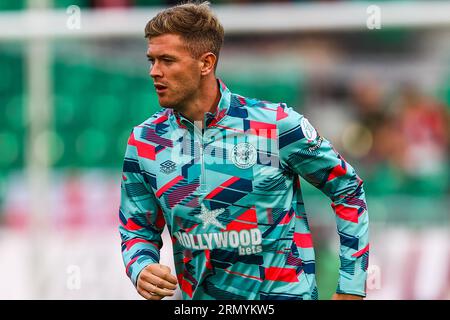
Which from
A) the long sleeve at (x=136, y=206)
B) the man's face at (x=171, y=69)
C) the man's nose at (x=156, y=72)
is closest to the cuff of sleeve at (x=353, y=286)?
the long sleeve at (x=136, y=206)

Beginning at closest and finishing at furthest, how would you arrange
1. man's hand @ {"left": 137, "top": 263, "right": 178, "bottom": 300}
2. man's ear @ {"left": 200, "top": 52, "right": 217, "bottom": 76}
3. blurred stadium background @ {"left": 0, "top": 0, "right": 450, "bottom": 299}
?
man's hand @ {"left": 137, "top": 263, "right": 178, "bottom": 300}
man's ear @ {"left": 200, "top": 52, "right": 217, "bottom": 76}
blurred stadium background @ {"left": 0, "top": 0, "right": 450, "bottom": 299}

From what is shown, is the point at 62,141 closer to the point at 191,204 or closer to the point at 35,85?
the point at 35,85

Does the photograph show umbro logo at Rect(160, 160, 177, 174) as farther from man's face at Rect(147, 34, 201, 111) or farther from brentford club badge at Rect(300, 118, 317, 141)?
brentford club badge at Rect(300, 118, 317, 141)

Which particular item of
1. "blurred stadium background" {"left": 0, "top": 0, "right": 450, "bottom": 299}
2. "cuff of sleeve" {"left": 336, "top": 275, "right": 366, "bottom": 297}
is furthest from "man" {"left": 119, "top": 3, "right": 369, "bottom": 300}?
"blurred stadium background" {"left": 0, "top": 0, "right": 450, "bottom": 299}

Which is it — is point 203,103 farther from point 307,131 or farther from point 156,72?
point 307,131

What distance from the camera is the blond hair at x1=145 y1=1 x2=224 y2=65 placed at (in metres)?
3.21

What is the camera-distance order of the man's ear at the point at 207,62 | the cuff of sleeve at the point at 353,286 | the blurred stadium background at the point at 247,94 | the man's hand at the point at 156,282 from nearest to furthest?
the man's hand at the point at 156,282 < the cuff of sleeve at the point at 353,286 < the man's ear at the point at 207,62 < the blurred stadium background at the point at 247,94

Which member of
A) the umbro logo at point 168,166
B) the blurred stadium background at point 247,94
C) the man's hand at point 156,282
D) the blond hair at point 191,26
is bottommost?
the blurred stadium background at point 247,94

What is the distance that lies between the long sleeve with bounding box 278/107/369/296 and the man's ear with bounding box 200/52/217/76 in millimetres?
319

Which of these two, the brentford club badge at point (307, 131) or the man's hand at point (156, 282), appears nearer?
the man's hand at point (156, 282)

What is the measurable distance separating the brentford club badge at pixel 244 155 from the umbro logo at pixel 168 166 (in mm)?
212

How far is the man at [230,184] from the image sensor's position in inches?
126

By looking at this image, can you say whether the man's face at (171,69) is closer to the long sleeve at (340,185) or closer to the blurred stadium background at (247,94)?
the long sleeve at (340,185)
